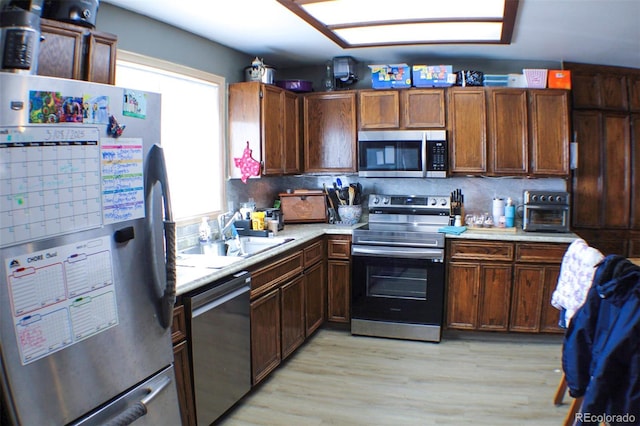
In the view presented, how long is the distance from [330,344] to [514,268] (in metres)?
1.64

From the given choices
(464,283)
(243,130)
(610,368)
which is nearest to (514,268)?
(464,283)

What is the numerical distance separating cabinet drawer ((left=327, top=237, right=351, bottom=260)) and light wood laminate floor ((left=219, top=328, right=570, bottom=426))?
A: 27.4 inches

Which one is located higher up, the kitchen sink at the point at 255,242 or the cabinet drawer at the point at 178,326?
the kitchen sink at the point at 255,242

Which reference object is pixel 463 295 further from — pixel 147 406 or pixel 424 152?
pixel 147 406

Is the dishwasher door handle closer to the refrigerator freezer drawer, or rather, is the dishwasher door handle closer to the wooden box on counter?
the refrigerator freezer drawer

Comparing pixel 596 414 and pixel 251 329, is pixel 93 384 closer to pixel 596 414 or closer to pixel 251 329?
pixel 251 329

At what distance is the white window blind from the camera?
2.93 meters

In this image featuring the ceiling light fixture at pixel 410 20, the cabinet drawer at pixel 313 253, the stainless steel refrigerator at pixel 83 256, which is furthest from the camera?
the cabinet drawer at pixel 313 253

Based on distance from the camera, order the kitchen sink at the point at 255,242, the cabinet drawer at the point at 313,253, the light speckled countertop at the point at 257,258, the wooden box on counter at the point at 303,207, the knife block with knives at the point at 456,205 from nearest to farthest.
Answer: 1. the light speckled countertop at the point at 257,258
2. the kitchen sink at the point at 255,242
3. the cabinet drawer at the point at 313,253
4. the knife block with knives at the point at 456,205
5. the wooden box on counter at the point at 303,207

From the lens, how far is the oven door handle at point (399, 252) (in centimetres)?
370

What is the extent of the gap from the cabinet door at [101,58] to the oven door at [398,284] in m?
2.50

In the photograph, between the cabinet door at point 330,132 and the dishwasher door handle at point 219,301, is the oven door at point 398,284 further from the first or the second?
the dishwasher door handle at point 219,301

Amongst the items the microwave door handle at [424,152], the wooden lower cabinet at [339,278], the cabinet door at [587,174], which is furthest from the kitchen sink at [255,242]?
the cabinet door at [587,174]

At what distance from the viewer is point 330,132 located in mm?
4273
